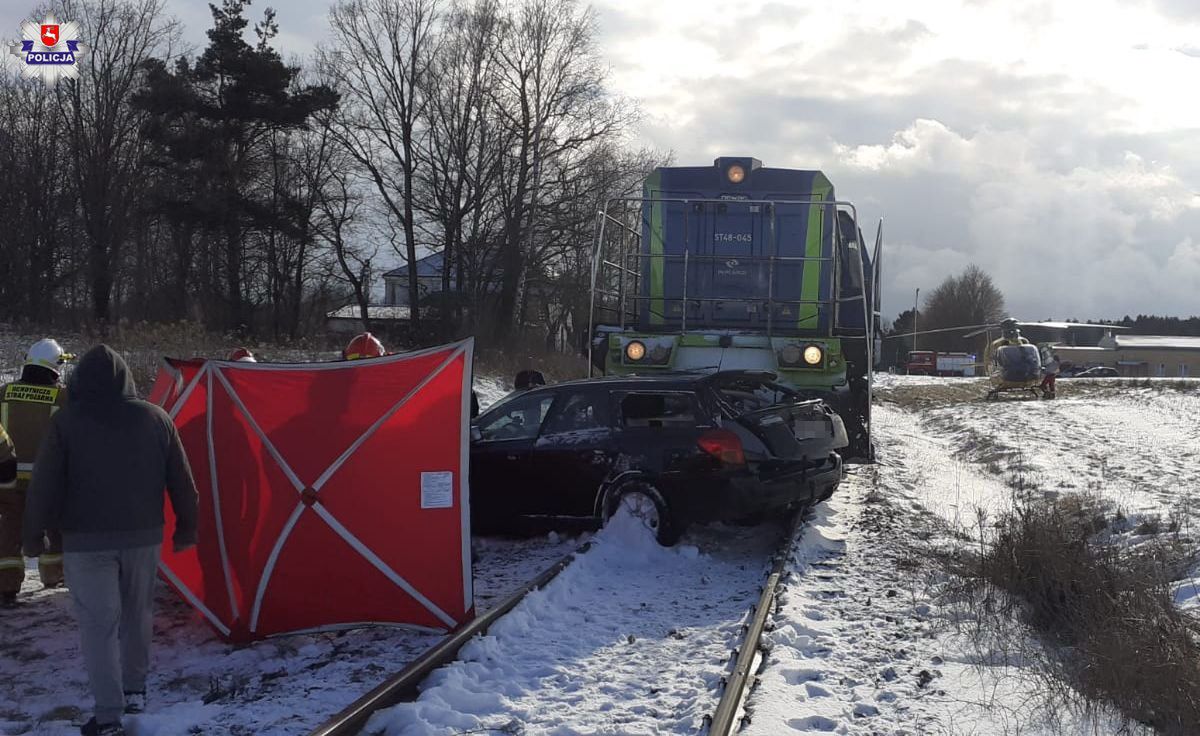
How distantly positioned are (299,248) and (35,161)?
9.86 m

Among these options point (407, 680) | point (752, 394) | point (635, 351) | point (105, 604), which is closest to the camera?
point (105, 604)

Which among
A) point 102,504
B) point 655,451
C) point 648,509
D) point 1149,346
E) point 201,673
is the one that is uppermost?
point 1149,346

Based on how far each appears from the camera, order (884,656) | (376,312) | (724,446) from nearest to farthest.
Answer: (884,656) → (724,446) → (376,312)

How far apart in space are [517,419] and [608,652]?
382 cm

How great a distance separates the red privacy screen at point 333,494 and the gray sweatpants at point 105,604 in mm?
1008

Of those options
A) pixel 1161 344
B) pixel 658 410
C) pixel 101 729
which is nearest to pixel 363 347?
pixel 658 410

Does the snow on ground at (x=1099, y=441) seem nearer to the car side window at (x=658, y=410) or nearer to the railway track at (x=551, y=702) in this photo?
the car side window at (x=658, y=410)

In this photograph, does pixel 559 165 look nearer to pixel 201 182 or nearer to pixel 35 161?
pixel 201 182

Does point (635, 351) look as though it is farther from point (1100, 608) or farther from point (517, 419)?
point (1100, 608)

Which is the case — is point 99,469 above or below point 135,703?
above

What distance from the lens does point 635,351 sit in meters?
11.4

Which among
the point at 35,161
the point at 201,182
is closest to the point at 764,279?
the point at 201,182

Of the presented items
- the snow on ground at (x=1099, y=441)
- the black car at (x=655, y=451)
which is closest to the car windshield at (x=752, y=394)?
the black car at (x=655, y=451)

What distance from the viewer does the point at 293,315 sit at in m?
42.4
